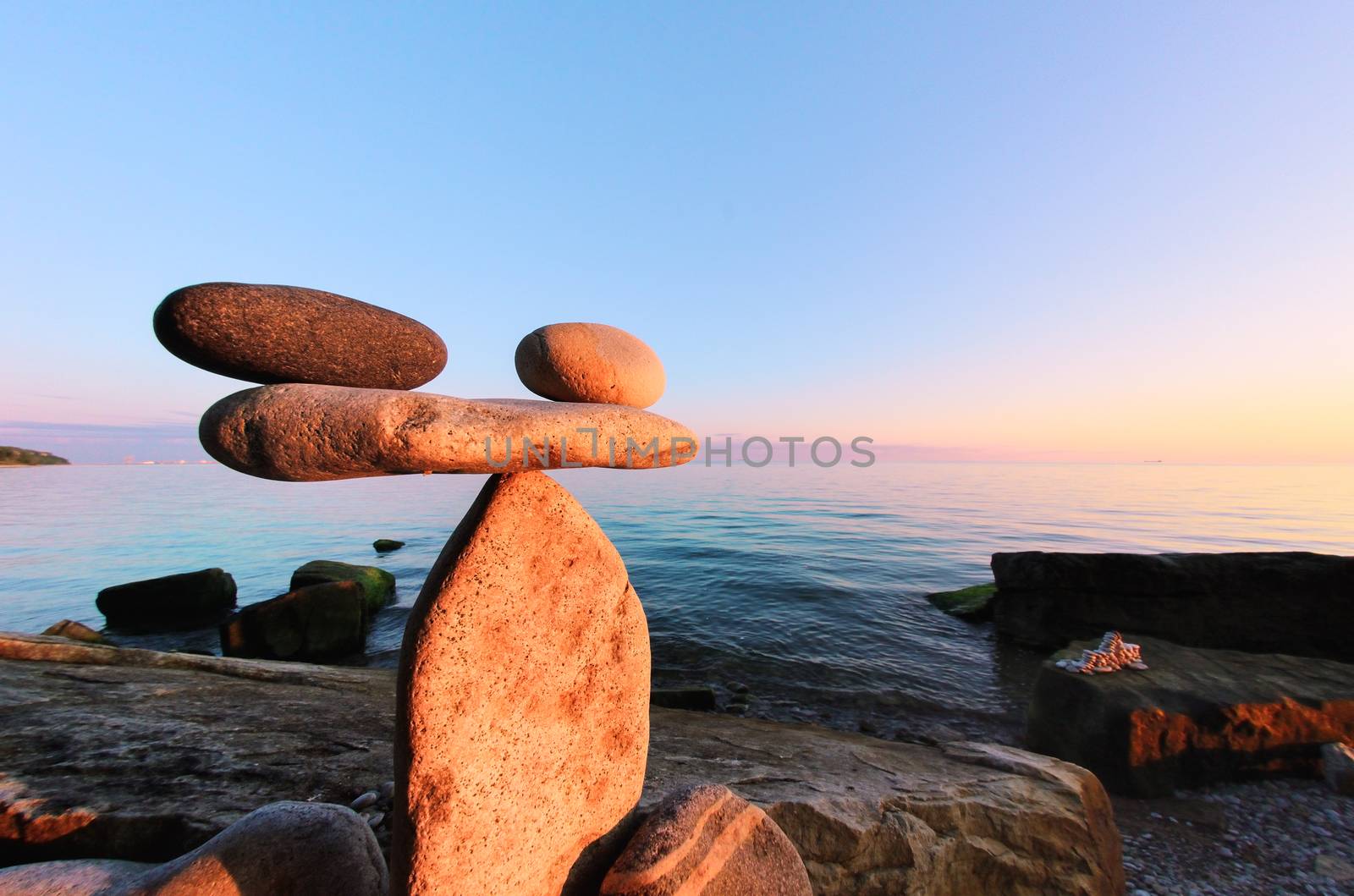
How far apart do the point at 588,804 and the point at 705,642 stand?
743cm

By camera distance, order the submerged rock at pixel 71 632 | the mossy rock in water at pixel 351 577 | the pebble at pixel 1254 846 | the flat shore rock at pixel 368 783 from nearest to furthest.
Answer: the flat shore rock at pixel 368 783 < the pebble at pixel 1254 846 < the submerged rock at pixel 71 632 < the mossy rock in water at pixel 351 577

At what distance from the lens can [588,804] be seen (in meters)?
2.42

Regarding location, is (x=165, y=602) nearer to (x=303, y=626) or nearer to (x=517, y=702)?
(x=303, y=626)

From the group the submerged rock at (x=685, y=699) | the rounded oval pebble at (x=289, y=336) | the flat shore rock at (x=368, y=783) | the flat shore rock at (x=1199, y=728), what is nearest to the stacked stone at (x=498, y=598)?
the rounded oval pebble at (x=289, y=336)

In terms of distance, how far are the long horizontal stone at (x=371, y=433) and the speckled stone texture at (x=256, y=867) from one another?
173 centimetres

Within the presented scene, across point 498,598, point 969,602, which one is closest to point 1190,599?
point 969,602

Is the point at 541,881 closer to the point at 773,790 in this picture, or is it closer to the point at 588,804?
the point at 588,804

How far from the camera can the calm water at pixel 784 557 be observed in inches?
314

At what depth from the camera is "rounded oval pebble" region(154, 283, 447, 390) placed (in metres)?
1.84

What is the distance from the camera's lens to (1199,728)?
466 cm

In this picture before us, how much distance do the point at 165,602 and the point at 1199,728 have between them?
18555 millimetres

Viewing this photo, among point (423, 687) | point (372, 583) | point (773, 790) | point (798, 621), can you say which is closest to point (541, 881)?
point (423, 687)

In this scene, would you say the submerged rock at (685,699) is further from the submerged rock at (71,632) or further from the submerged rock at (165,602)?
the submerged rock at (165,602)

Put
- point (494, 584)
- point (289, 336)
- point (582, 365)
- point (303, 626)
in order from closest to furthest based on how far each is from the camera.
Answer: point (289, 336), point (494, 584), point (582, 365), point (303, 626)
